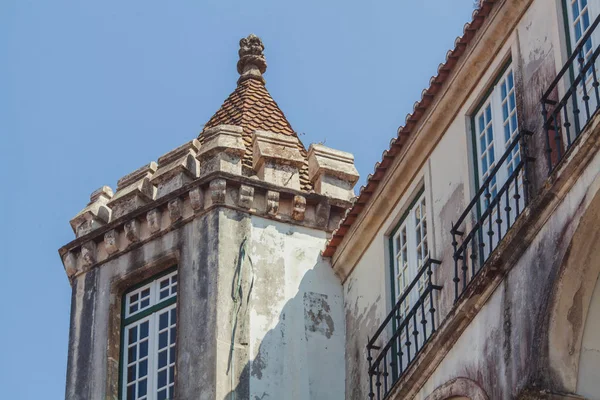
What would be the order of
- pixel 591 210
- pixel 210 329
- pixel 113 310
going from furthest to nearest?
pixel 113 310 → pixel 210 329 → pixel 591 210

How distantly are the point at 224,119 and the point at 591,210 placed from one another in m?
10.2

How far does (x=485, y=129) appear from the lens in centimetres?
1662

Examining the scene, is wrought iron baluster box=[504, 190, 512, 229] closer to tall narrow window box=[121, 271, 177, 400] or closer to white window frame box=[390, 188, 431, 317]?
white window frame box=[390, 188, 431, 317]

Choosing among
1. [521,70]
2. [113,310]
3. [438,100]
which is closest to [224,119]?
[113,310]

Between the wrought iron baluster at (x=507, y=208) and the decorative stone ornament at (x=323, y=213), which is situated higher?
the decorative stone ornament at (x=323, y=213)

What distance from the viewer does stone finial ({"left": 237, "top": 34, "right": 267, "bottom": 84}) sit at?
24558 millimetres

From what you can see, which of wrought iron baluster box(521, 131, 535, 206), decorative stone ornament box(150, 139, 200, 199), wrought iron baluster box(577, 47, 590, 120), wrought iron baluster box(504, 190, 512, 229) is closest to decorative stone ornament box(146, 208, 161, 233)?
decorative stone ornament box(150, 139, 200, 199)

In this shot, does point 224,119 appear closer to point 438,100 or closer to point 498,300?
point 438,100

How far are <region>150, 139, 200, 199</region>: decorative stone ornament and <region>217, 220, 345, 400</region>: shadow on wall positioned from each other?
1.34 metres

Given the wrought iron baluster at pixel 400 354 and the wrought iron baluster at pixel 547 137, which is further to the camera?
the wrought iron baluster at pixel 400 354

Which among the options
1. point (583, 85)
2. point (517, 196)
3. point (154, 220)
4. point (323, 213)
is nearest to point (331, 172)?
point (323, 213)

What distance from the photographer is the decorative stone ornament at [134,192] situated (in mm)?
21016

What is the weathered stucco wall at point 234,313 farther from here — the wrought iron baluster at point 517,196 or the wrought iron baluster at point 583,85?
the wrought iron baluster at point 583,85

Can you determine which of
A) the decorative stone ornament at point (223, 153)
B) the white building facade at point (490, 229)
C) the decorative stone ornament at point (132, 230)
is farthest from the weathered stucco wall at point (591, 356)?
the decorative stone ornament at point (132, 230)
